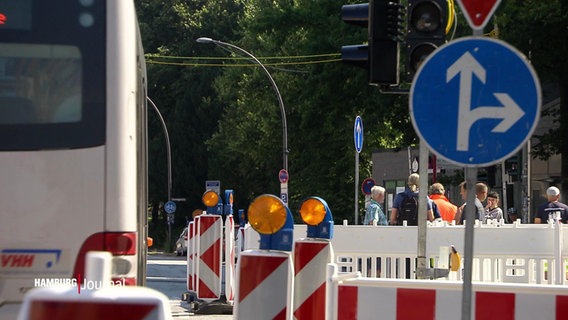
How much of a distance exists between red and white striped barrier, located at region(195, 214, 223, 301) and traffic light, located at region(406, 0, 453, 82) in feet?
23.5

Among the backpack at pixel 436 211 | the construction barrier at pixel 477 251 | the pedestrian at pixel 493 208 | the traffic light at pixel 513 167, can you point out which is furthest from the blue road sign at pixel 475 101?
the traffic light at pixel 513 167

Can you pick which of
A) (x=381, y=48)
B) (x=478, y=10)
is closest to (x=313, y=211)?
(x=478, y=10)

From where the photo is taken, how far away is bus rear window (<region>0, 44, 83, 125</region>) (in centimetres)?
818

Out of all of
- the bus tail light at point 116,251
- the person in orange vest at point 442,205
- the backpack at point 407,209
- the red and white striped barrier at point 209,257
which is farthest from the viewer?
the red and white striped barrier at point 209,257

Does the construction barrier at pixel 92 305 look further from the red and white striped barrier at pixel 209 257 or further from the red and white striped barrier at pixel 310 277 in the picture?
the red and white striped barrier at pixel 209 257

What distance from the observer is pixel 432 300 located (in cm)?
718

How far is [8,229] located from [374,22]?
435 centimetres

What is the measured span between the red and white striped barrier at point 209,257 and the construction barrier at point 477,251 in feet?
16.6

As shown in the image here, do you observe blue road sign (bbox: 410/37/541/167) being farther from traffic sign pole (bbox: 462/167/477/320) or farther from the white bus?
the white bus

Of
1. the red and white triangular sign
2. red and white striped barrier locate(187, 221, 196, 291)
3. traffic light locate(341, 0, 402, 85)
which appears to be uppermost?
Answer: traffic light locate(341, 0, 402, 85)

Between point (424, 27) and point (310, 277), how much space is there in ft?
9.52

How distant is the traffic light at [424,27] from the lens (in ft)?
33.9

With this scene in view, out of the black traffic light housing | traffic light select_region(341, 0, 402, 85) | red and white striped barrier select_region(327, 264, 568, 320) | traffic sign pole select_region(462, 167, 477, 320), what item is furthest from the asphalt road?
traffic sign pole select_region(462, 167, 477, 320)

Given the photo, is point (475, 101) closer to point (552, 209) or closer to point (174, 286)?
point (552, 209)
